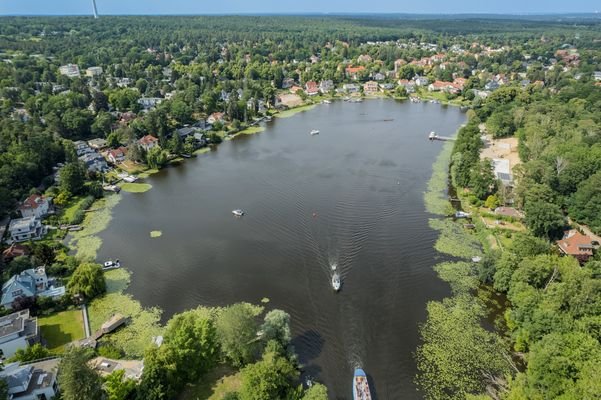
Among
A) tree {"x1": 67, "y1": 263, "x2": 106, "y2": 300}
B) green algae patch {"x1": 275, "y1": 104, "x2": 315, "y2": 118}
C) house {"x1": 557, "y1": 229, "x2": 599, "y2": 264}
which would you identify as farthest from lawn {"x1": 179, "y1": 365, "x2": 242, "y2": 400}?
green algae patch {"x1": 275, "y1": 104, "x2": 315, "y2": 118}

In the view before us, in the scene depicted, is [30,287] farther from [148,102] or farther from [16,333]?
[148,102]

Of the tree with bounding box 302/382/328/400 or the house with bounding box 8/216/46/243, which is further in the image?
the house with bounding box 8/216/46/243

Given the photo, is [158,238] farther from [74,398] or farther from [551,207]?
[551,207]

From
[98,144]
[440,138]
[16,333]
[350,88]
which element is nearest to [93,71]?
[98,144]

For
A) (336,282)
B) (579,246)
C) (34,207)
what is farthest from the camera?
(34,207)

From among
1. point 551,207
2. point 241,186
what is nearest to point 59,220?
point 241,186

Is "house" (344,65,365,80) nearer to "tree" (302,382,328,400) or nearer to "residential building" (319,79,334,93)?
"residential building" (319,79,334,93)

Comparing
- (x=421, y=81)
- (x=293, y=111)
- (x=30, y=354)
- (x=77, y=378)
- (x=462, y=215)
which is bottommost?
(x=462, y=215)
